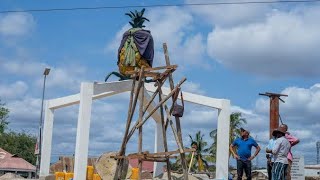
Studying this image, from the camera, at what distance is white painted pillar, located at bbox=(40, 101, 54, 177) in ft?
63.0

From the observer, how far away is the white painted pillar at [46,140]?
19188 millimetres

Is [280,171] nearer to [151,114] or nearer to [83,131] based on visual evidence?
[151,114]

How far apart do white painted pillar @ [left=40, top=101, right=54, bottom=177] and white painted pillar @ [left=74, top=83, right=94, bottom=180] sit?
119 inches

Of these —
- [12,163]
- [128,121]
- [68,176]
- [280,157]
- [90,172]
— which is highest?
[128,121]

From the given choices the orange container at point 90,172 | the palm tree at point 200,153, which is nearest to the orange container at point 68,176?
the orange container at point 90,172

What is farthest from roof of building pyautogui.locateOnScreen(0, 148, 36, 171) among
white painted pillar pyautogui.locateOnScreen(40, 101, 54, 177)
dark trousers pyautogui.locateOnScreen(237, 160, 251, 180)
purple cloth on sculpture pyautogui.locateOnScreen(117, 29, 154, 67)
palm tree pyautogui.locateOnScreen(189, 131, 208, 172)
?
dark trousers pyautogui.locateOnScreen(237, 160, 251, 180)

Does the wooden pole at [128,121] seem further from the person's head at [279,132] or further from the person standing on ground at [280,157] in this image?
the person standing on ground at [280,157]

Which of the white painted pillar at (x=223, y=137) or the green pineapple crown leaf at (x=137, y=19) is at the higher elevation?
the green pineapple crown leaf at (x=137, y=19)

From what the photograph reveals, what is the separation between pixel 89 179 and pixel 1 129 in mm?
51524

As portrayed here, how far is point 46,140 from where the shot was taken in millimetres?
19250

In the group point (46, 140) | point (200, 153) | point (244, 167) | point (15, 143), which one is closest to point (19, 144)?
point (15, 143)

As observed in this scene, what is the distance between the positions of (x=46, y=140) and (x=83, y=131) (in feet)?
10.8

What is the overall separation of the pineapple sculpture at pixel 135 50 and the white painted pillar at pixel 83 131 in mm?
1282

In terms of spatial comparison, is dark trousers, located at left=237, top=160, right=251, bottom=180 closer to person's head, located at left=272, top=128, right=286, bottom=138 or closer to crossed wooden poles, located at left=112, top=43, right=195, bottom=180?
crossed wooden poles, located at left=112, top=43, right=195, bottom=180
